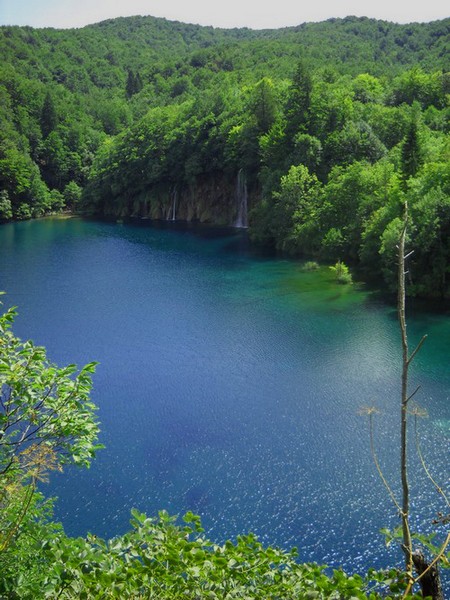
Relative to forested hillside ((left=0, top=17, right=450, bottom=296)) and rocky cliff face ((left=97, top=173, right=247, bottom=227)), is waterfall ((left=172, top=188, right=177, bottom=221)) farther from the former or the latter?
forested hillside ((left=0, top=17, right=450, bottom=296))

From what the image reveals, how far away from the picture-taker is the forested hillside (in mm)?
46844

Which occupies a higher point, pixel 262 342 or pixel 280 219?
pixel 280 219

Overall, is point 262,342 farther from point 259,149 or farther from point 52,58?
point 52,58

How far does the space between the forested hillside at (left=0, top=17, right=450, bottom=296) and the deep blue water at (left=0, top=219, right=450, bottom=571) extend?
617 centimetres

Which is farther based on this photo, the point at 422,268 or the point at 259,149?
the point at 259,149

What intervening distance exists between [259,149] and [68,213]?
3486cm

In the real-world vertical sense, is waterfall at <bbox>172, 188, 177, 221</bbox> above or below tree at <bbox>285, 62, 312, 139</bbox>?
below

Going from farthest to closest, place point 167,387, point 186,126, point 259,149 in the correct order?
1. point 186,126
2. point 259,149
3. point 167,387

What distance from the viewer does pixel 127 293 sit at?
147ft

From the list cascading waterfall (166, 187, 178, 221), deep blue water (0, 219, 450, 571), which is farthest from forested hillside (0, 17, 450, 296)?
deep blue water (0, 219, 450, 571)

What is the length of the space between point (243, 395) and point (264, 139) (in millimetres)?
40044

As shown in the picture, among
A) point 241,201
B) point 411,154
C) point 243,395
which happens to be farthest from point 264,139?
point 243,395

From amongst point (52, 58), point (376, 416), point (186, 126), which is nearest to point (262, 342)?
point (376, 416)

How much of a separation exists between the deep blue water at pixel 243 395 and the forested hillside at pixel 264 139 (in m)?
6.17
